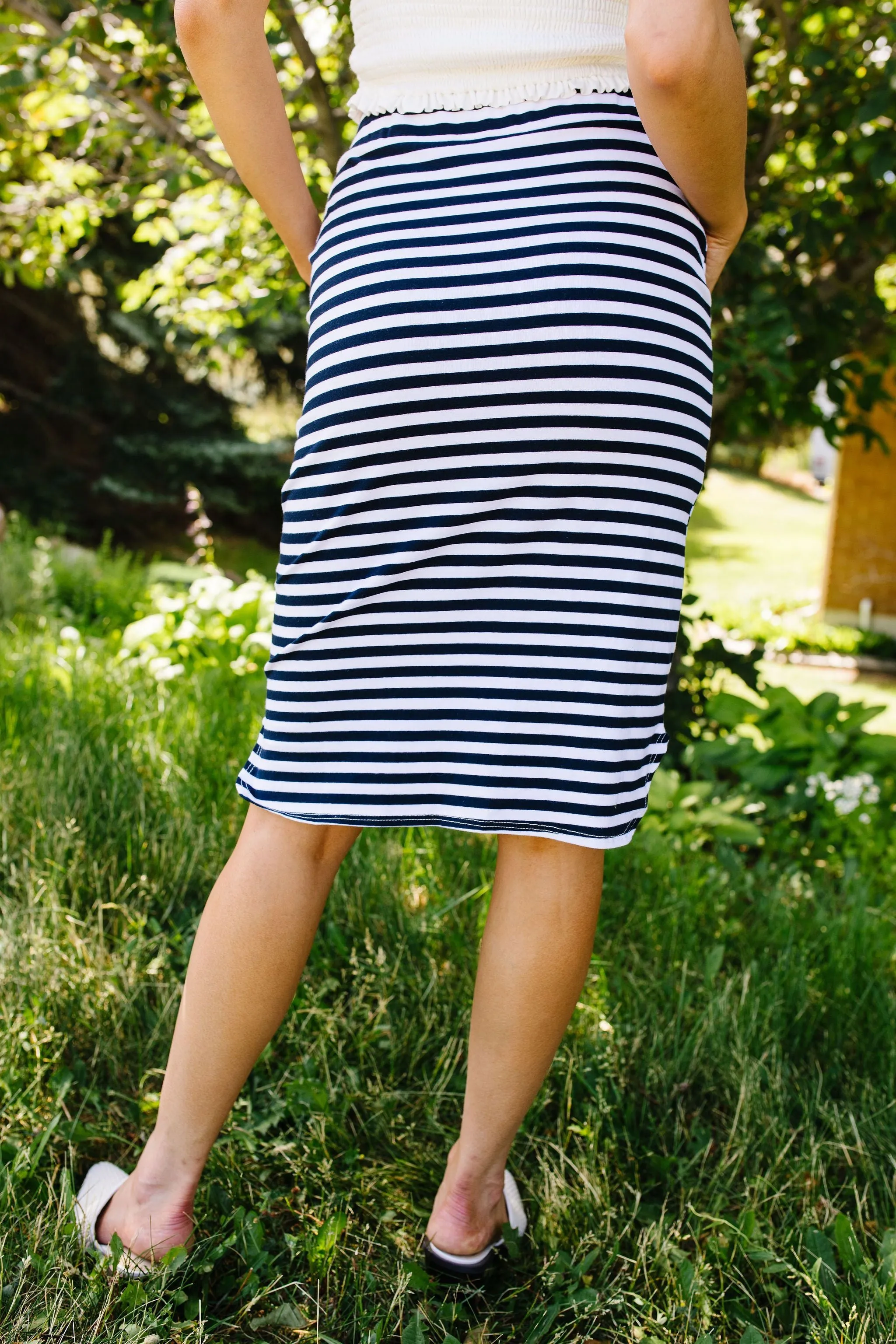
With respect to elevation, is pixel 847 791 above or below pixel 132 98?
below

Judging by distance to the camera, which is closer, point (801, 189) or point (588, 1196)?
point (588, 1196)

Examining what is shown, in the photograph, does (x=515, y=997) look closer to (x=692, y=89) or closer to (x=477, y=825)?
(x=477, y=825)

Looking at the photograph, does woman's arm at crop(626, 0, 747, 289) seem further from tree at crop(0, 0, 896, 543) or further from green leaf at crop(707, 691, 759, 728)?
green leaf at crop(707, 691, 759, 728)

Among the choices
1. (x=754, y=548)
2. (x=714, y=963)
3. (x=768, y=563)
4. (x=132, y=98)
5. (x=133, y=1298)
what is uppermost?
(x=132, y=98)

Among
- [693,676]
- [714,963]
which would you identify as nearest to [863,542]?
[693,676]

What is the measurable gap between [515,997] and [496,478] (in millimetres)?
572

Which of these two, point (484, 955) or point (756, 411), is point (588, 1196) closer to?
point (484, 955)

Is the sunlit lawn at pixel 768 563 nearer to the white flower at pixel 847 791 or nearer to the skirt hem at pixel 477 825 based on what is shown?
the white flower at pixel 847 791

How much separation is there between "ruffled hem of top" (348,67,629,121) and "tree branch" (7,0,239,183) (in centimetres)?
193

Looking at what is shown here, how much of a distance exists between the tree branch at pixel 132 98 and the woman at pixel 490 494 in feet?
6.45

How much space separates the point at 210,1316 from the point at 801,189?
3.33 m

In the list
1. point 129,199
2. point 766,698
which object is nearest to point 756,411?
point 766,698

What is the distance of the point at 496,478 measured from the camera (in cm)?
107

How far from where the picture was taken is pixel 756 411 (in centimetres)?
339
